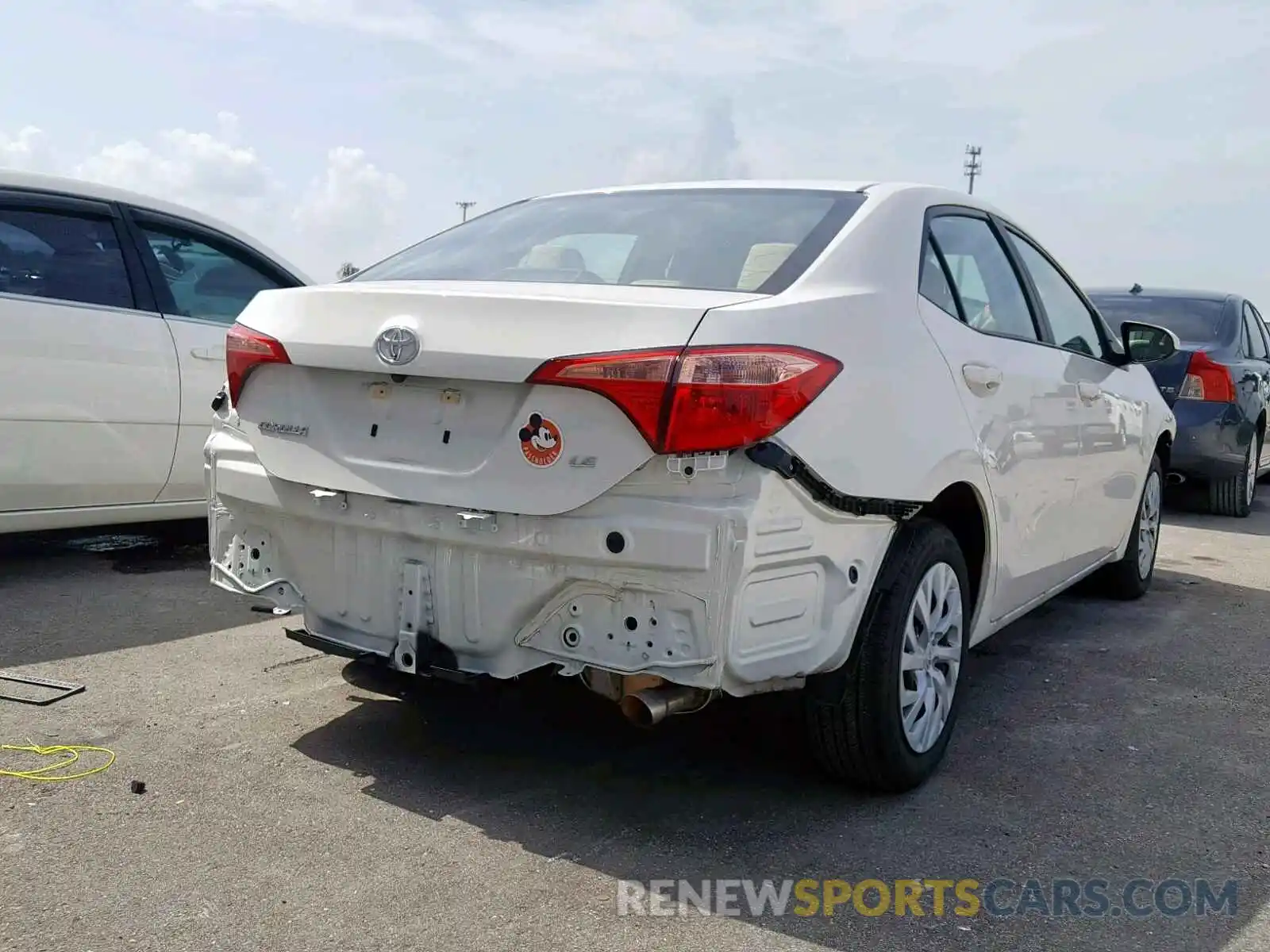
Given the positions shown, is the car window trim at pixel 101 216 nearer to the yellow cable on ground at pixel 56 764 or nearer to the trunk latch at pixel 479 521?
the yellow cable on ground at pixel 56 764

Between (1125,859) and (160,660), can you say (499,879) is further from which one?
(160,660)

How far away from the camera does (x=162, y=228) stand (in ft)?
19.0

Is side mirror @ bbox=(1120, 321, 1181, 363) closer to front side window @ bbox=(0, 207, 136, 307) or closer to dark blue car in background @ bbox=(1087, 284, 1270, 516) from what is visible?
dark blue car in background @ bbox=(1087, 284, 1270, 516)

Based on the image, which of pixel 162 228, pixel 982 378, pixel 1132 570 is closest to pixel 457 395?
pixel 982 378

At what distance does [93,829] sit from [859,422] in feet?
6.71

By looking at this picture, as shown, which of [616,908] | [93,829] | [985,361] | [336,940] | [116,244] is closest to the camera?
[336,940]

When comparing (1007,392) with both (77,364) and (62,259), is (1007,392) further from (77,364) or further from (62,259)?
(62,259)

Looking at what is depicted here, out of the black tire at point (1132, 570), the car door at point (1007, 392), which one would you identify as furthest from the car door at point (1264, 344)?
the car door at point (1007, 392)

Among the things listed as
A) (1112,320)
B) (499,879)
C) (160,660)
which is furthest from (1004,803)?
(1112,320)

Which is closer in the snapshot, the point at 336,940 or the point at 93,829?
the point at 336,940

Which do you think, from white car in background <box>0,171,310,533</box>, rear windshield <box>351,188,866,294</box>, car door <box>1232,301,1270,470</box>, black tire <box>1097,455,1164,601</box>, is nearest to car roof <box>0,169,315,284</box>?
white car in background <box>0,171,310,533</box>

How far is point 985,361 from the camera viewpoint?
3.62 metres

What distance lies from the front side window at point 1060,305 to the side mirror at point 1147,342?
389mm

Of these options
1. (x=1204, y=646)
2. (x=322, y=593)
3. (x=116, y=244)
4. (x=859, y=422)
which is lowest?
(x=1204, y=646)
